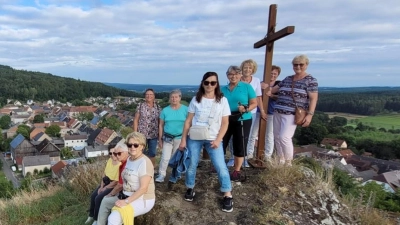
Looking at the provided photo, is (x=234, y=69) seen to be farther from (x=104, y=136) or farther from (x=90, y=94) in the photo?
(x=90, y=94)

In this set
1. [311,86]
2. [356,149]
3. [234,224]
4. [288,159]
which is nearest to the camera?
[234,224]

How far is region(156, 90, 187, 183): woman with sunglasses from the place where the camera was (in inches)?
147

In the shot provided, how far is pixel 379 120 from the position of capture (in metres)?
59.6

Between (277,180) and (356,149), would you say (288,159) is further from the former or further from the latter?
(356,149)

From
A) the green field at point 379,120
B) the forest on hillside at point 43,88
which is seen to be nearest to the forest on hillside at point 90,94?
the forest on hillside at point 43,88

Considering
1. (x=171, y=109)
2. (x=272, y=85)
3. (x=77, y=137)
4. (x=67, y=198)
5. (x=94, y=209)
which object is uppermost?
(x=272, y=85)

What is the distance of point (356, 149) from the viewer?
126 feet

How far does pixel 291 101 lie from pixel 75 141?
41528 mm

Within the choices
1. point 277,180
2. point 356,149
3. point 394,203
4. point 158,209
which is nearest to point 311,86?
point 277,180

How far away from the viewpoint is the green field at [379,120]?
54.1 meters

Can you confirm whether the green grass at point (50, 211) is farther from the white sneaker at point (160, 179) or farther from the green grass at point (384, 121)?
the green grass at point (384, 121)

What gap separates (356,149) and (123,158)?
134ft

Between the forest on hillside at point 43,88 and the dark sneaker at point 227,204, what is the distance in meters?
92.0

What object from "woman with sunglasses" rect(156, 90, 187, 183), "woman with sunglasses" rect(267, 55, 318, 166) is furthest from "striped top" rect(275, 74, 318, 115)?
"woman with sunglasses" rect(156, 90, 187, 183)
